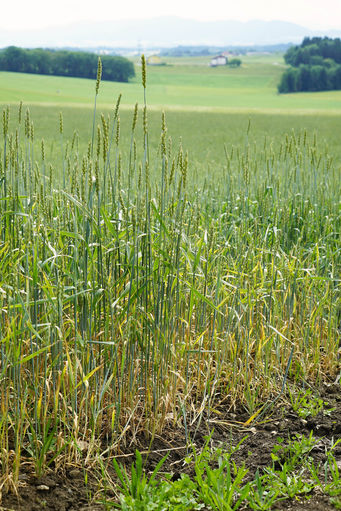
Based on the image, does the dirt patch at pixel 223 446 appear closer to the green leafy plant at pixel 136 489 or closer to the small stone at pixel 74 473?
the small stone at pixel 74 473

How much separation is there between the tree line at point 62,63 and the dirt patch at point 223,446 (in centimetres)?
4133

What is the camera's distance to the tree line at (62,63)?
41.6 metres

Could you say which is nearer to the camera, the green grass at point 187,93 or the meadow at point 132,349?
the meadow at point 132,349

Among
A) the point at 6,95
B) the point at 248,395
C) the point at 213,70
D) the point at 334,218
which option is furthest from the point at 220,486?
the point at 213,70

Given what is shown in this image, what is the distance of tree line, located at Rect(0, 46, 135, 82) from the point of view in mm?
41594

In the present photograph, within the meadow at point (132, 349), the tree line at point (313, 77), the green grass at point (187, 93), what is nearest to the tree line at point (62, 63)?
the green grass at point (187, 93)

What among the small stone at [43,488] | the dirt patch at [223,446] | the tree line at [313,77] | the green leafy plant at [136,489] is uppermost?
the tree line at [313,77]

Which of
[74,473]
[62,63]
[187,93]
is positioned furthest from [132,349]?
[62,63]

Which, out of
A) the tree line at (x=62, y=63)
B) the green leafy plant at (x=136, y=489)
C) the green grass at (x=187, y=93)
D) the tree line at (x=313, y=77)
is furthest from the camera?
the tree line at (x=313, y=77)

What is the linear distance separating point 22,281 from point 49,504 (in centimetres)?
82

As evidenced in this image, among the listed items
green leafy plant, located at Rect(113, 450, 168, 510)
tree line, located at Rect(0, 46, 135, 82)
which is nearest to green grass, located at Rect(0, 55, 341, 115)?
tree line, located at Rect(0, 46, 135, 82)

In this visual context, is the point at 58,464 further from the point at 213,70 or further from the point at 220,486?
the point at 213,70

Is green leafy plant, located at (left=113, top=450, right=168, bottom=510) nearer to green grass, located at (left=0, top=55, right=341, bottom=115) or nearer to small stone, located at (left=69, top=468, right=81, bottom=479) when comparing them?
small stone, located at (left=69, top=468, right=81, bottom=479)

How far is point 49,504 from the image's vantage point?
1.84 m
